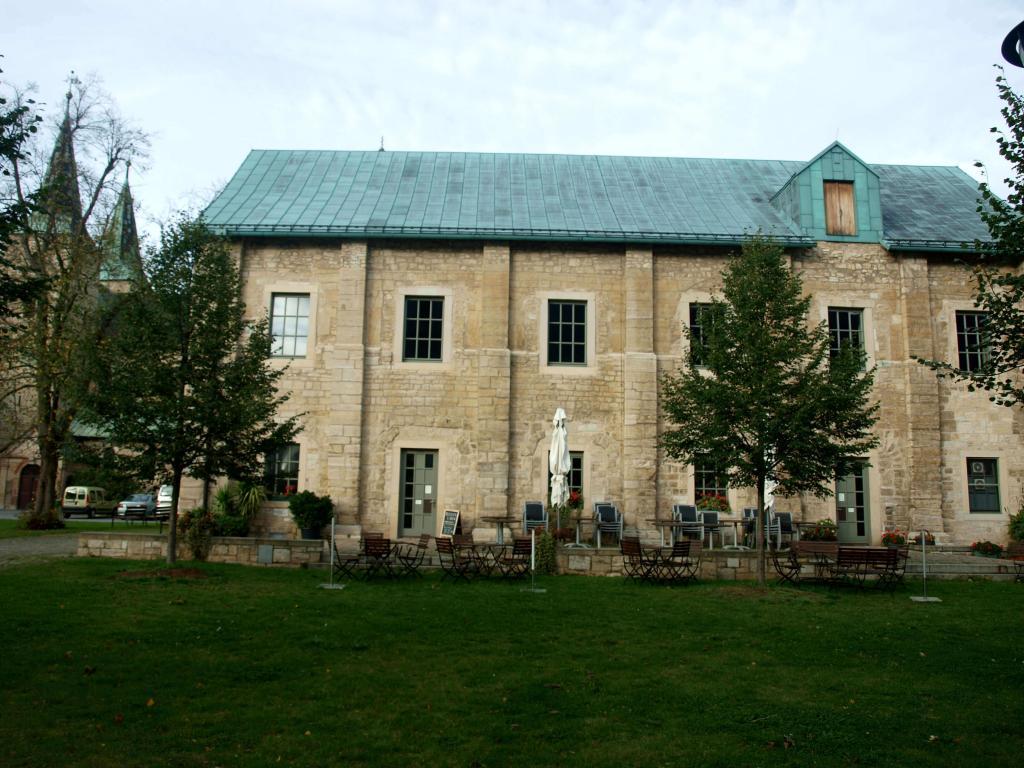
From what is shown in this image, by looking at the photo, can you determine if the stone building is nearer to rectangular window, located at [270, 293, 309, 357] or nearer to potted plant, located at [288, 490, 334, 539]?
rectangular window, located at [270, 293, 309, 357]

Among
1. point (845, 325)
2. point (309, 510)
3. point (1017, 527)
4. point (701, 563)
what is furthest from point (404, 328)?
point (1017, 527)

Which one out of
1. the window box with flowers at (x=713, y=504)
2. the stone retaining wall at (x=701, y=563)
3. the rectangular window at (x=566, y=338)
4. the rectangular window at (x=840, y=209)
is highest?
the rectangular window at (x=840, y=209)

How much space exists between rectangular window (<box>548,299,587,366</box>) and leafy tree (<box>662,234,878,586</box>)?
234 inches

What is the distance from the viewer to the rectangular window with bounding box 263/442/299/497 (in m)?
19.2

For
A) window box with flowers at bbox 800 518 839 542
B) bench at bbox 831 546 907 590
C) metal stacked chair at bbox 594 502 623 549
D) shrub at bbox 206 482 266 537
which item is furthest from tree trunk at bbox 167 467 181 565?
window box with flowers at bbox 800 518 839 542

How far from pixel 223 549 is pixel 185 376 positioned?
3445mm

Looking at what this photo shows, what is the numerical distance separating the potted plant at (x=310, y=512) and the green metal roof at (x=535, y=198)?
627cm

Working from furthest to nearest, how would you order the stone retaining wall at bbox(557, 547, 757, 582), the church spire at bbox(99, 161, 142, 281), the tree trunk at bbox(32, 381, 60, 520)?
the church spire at bbox(99, 161, 142, 281)
the tree trunk at bbox(32, 381, 60, 520)
the stone retaining wall at bbox(557, 547, 757, 582)

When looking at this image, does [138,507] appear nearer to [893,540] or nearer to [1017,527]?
[893,540]

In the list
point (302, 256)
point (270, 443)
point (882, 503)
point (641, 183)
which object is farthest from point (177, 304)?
point (882, 503)

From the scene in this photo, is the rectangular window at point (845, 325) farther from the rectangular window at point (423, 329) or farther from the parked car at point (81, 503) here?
the parked car at point (81, 503)

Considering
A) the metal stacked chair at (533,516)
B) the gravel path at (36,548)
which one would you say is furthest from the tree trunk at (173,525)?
the metal stacked chair at (533,516)

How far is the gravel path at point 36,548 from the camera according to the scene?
51.1 feet

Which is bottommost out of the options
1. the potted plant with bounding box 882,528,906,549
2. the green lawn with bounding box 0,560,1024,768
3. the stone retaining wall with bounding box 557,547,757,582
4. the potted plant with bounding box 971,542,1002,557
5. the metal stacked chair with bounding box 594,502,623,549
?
the green lawn with bounding box 0,560,1024,768
